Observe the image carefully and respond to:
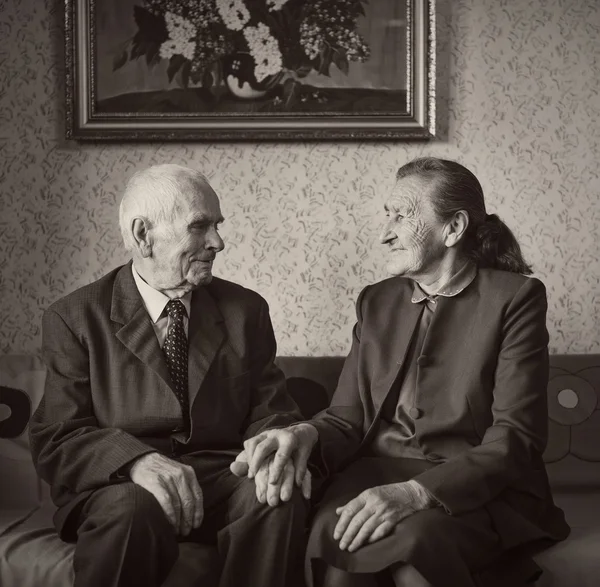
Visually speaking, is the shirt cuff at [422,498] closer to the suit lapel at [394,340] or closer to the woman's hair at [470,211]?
the suit lapel at [394,340]

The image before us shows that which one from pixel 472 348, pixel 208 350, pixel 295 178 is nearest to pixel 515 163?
pixel 295 178

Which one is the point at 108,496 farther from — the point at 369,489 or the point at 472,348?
the point at 472,348

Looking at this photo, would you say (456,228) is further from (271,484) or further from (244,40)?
(244,40)

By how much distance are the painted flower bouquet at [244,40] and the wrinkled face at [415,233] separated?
812 millimetres

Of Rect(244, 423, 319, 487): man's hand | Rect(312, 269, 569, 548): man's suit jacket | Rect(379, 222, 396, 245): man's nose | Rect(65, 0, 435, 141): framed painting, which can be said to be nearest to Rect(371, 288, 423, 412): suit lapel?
Rect(312, 269, 569, 548): man's suit jacket

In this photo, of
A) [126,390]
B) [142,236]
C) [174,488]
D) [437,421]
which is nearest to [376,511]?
[437,421]

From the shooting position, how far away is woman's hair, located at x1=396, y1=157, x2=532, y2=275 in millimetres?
2352

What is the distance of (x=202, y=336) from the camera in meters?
2.29

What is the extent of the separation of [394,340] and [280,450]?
20.3 inches

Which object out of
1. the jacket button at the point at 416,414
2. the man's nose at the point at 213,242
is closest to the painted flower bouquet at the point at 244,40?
the man's nose at the point at 213,242

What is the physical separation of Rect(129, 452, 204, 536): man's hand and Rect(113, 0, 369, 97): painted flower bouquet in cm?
147

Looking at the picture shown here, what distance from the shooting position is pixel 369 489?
197 cm

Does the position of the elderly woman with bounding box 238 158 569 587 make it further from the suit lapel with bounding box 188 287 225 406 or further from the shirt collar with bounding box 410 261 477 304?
the suit lapel with bounding box 188 287 225 406

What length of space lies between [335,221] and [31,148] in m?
1.10
